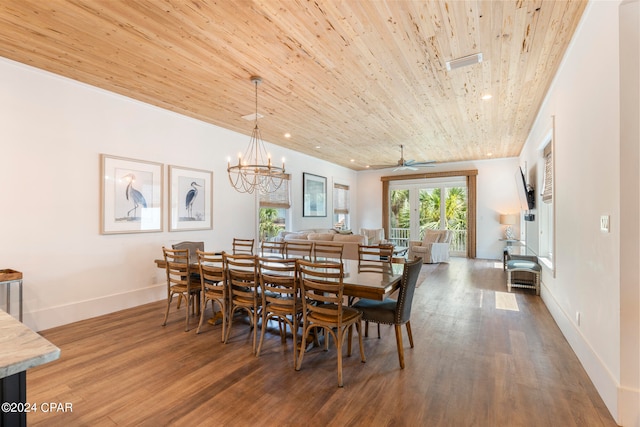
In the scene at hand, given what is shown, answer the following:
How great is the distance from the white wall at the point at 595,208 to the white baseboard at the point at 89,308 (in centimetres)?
507

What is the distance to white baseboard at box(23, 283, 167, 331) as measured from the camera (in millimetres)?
3419

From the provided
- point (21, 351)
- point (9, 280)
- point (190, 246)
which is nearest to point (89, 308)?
point (9, 280)

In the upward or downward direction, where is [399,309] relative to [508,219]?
downward

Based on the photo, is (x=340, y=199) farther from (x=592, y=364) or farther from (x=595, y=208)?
(x=592, y=364)

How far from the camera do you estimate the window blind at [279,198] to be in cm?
668

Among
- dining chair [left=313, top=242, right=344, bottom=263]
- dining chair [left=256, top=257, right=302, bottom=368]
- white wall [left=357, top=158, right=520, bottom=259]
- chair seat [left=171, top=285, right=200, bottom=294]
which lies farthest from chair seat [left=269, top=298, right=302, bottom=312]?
white wall [left=357, top=158, right=520, bottom=259]

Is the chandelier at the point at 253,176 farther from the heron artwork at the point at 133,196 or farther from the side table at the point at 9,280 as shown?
the side table at the point at 9,280

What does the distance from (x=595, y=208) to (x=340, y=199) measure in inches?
303

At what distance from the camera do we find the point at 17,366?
3.16ft

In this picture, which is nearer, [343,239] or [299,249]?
[299,249]

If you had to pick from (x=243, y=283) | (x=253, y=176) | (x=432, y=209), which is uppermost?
(x=253, y=176)

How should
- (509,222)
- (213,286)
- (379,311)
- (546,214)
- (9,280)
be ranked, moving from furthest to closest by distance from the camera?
1. (509,222)
2. (546,214)
3. (213,286)
4. (9,280)
5. (379,311)

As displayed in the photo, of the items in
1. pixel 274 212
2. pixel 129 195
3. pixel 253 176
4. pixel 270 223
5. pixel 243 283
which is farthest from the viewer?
pixel 274 212

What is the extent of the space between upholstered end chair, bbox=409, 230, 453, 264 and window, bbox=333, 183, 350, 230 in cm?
224
